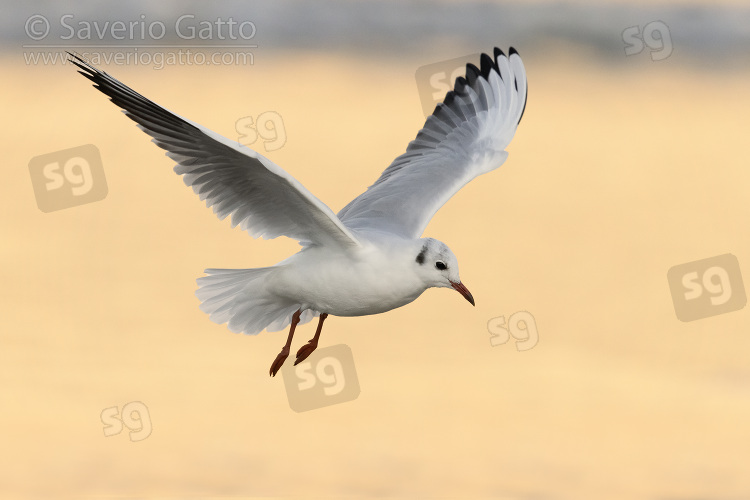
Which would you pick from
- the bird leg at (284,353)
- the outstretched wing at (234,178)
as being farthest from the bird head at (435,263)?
the bird leg at (284,353)

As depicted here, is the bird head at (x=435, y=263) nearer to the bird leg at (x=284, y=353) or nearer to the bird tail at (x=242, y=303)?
the bird leg at (x=284, y=353)

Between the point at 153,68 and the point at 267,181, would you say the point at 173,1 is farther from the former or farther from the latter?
the point at 267,181

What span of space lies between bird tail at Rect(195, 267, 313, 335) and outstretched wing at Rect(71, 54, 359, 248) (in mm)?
433

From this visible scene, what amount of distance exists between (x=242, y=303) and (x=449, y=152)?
1.83 meters

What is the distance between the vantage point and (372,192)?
8.75m

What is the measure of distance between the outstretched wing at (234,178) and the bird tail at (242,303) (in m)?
0.43

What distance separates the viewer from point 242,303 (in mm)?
8203

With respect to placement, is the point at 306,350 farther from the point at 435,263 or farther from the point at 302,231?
the point at 435,263

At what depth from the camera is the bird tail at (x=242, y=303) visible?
8086 millimetres

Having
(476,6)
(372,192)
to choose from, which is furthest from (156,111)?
(476,6)

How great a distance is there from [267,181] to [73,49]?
12.6m

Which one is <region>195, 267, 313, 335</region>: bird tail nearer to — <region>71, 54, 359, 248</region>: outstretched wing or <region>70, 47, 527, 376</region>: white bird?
<region>70, 47, 527, 376</region>: white bird

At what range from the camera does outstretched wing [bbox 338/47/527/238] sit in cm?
838

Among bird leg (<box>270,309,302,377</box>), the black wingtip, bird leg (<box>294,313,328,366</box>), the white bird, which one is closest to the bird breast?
the white bird
